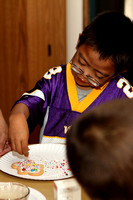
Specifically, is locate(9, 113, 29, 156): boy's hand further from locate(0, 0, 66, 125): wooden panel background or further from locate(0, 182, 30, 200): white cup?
locate(0, 0, 66, 125): wooden panel background

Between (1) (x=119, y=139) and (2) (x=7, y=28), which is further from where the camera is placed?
(2) (x=7, y=28)

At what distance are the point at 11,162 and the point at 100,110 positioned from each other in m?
0.71

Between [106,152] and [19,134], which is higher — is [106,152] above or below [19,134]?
above

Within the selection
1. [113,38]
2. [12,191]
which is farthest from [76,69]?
[12,191]

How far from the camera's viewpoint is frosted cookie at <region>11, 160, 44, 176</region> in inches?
35.0

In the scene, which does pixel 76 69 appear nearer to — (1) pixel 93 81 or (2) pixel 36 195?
(1) pixel 93 81

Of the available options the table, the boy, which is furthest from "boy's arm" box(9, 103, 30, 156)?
the table

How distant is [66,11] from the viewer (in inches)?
114

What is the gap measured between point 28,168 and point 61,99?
1.86 feet

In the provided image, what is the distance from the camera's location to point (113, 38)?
1.21 m

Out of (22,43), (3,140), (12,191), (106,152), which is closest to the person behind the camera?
(106,152)

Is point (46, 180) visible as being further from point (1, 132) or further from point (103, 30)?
point (103, 30)

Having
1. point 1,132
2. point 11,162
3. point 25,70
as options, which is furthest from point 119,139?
point 25,70

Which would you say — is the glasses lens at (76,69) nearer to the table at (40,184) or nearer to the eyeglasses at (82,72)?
the eyeglasses at (82,72)
